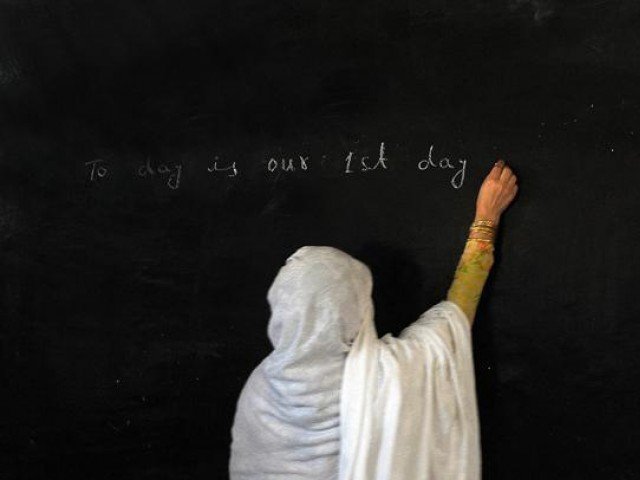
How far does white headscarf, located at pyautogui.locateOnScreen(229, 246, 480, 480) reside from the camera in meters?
1.12

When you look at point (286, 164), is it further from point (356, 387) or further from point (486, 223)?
point (356, 387)

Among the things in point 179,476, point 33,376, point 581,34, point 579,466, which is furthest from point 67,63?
point 579,466

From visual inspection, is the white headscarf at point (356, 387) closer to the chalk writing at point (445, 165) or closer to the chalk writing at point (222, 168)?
the chalk writing at point (445, 165)

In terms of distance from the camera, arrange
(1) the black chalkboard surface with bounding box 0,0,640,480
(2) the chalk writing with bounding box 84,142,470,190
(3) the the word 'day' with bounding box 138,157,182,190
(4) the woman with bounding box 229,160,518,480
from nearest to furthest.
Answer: (4) the woman with bounding box 229,160,518,480
(1) the black chalkboard surface with bounding box 0,0,640,480
(2) the chalk writing with bounding box 84,142,470,190
(3) the the word 'day' with bounding box 138,157,182,190

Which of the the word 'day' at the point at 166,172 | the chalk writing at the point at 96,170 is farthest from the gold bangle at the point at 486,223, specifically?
the chalk writing at the point at 96,170

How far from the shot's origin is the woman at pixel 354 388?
112 centimetres

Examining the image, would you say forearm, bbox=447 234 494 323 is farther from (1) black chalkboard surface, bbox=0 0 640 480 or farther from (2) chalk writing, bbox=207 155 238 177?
(2) chalk writing, bbox=207 155 238 177

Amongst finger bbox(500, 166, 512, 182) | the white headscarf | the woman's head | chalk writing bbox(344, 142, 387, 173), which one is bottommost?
the white headscarf

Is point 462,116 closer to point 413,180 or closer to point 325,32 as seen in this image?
point 413,180

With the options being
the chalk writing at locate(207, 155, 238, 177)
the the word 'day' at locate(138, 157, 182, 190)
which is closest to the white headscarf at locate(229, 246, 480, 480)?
the chalk writing at locate(207, 155, 238, 177)

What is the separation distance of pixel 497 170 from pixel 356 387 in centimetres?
48

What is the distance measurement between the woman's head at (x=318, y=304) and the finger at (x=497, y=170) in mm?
334

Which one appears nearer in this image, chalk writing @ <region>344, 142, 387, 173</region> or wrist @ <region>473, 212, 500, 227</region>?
wrist @ <region>473, 212, 500, 227</region>

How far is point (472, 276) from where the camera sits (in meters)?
1.28
